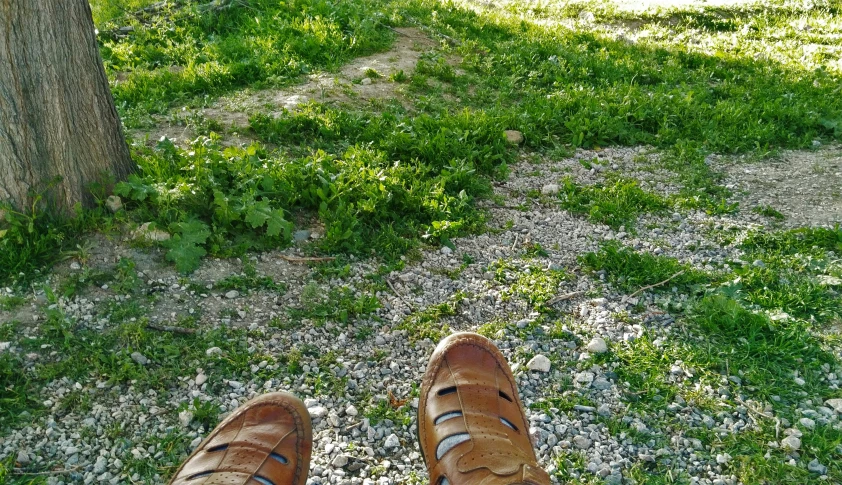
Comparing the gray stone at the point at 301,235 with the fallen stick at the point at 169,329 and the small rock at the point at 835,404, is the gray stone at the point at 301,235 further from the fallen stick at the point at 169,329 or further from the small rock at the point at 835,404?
the small rock at the point at 835,404

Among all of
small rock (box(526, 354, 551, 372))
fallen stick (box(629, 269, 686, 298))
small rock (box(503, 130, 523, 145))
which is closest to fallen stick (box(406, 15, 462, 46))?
small rock (box(503, 130, 523, 145))

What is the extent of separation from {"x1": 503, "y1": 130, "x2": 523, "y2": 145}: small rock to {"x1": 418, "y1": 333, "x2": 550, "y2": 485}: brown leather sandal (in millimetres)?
3450

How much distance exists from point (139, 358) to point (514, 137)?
14.1 feet

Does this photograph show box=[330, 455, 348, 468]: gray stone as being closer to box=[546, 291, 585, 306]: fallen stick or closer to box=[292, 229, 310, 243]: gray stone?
box=[546, 291, 585, 306]: fallen stick

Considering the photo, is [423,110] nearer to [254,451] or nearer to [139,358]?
[139,358]

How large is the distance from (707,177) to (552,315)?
2838mm

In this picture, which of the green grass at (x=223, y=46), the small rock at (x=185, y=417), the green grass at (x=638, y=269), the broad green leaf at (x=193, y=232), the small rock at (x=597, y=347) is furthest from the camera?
the green grass at (x=223, y=46)

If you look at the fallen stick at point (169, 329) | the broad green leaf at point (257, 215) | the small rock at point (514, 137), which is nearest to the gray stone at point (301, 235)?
the broad green leaf at point (257, 215)

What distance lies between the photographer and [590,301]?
4445 mm

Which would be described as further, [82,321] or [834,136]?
[834,136]

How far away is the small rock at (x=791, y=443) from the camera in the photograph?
334cm

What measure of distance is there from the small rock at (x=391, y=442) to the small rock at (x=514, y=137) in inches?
154

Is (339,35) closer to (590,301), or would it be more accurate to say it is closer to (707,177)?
(707,177)

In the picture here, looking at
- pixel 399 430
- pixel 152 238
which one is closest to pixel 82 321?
pixel 152 238
